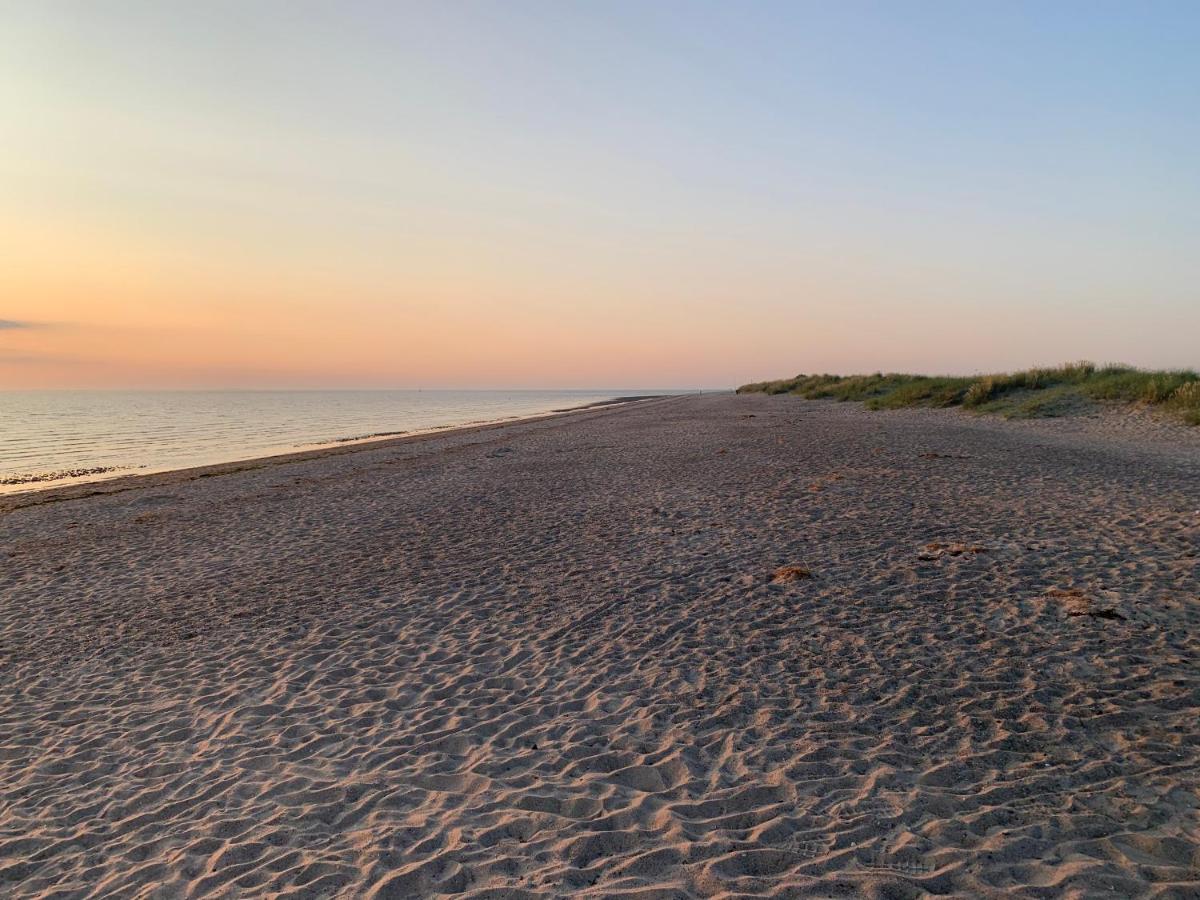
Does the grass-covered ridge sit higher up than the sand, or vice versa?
the grass-covered ridge

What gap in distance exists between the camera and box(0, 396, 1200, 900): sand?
3900mm

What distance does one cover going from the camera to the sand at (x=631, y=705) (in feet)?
12.8

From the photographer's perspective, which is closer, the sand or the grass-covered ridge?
the sand

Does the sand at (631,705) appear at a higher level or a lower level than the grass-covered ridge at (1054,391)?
lower

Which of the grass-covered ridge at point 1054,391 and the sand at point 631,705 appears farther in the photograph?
the grass-covered ridge at point 1054,391

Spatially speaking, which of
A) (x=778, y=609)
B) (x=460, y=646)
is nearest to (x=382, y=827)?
(x=460, y=646)

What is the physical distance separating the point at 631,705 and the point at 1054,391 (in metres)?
30.4

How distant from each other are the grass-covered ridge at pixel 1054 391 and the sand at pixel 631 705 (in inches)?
595

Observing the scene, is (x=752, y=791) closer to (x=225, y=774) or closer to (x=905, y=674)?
(x=905, y=674)

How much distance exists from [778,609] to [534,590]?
9.70ft

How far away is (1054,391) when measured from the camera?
29.7m

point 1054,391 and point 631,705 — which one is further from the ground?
Result: point 1054,391

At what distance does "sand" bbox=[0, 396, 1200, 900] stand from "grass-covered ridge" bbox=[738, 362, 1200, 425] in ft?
49.6

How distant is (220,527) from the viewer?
1420cm
